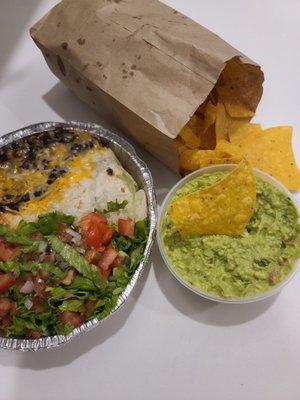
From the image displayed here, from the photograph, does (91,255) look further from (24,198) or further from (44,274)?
(24,198)

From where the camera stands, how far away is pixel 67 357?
1.71 metres

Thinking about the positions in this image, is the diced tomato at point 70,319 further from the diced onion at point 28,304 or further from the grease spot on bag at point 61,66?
the grease spot on bag at point 61,66

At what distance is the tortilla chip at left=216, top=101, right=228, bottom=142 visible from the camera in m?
1.86

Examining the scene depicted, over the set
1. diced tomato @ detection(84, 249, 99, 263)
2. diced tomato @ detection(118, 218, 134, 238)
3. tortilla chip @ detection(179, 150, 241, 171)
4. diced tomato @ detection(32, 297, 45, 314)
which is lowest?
diced tomato @ detection(32, 297, 45, 314)

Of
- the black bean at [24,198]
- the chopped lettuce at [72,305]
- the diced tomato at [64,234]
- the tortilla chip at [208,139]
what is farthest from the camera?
the tortilla chip at [208,139]

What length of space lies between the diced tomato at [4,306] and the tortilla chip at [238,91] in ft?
3.59

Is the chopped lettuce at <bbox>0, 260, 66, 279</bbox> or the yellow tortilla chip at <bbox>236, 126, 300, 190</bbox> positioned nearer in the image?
the chopped lettuce at <bbox>0, 260, 66, 279</bbox>

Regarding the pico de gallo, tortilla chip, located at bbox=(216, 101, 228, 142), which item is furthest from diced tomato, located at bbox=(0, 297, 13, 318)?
tortilla chip, located at bbox=(216, 101, 228, 142)

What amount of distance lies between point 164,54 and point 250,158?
0.52 meters

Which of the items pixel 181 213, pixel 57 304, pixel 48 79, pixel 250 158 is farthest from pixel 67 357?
pixel 48 79

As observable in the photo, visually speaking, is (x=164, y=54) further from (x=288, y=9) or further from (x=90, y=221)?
(x=288, y=9)

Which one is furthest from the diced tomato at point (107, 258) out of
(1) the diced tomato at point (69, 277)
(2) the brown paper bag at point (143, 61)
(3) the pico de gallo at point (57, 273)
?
(2) the brown paper bag at point (143, 61)

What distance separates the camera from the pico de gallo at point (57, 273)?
156 cm

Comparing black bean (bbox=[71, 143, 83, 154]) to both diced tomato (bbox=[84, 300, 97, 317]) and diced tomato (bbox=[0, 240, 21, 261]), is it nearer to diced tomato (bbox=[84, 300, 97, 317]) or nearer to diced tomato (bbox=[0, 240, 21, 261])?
diced tomato (bbox=[0, 240, 21, 261])
